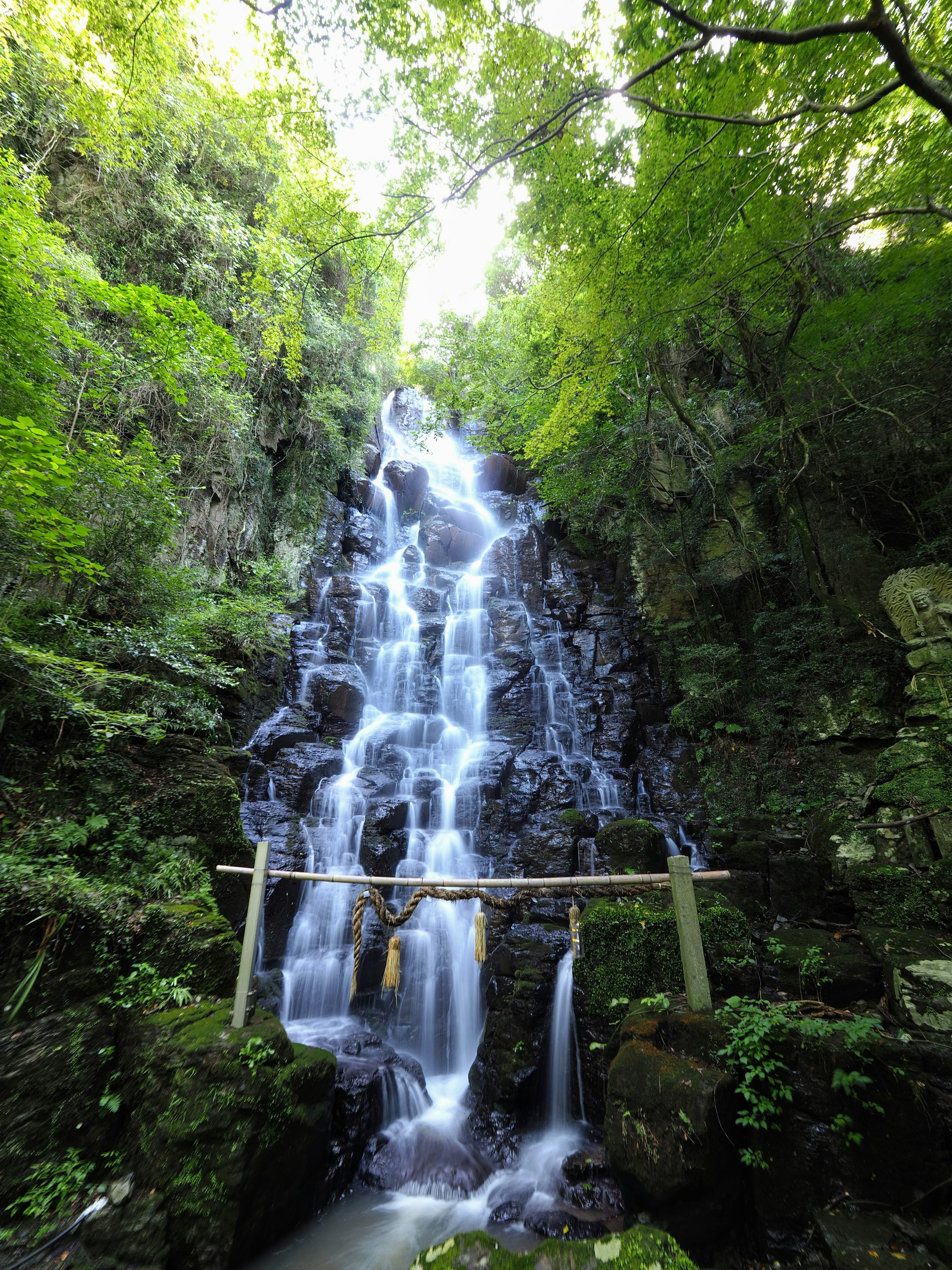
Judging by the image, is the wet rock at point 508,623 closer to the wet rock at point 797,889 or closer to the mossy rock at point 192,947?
the wet rock at point 797,889

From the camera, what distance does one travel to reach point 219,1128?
4020 mm

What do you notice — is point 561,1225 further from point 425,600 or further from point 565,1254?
point 425,600

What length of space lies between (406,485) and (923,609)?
19180mm

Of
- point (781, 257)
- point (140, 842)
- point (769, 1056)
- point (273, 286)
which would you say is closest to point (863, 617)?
point (781, 257)

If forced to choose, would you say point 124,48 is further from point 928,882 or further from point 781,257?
point 928,882

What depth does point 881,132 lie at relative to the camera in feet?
19.8

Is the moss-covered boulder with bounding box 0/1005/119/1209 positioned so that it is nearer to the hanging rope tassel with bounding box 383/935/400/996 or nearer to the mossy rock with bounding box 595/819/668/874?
the hanging rope tassel with bounding box 383/935/400/996

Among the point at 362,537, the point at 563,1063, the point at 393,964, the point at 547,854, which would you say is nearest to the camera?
the point at 393,964

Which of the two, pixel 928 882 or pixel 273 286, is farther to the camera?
pixel 273 286

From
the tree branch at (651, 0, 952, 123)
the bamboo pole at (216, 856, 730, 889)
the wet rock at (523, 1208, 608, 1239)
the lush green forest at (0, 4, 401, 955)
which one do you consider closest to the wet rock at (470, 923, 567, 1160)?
Result: the wet rock at (523, 1208, 608, 1239)

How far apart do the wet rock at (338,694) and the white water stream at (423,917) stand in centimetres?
24

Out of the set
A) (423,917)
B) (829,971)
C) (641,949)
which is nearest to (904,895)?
(829,971)

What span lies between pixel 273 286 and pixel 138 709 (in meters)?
10.8

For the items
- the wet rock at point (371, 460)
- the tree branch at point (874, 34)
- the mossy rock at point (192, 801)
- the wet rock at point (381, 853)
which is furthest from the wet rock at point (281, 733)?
the wet rock at point (371, 460)
